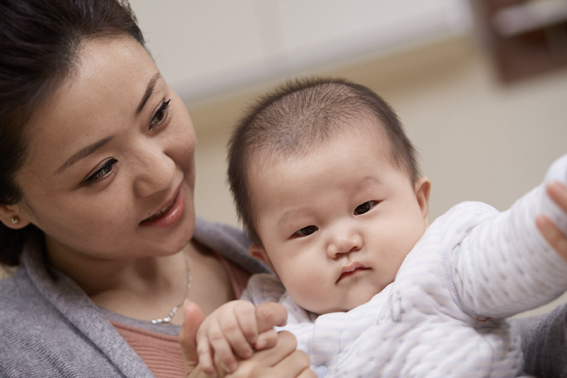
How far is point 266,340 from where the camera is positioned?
0.78 m

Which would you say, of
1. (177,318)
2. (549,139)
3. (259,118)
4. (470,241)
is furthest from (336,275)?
(549,139)

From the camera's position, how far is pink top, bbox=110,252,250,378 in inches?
42.4

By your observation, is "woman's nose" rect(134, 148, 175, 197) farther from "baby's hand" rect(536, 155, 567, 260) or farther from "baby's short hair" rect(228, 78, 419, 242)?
"baby's hand" rect(536, 155, 567, 260)

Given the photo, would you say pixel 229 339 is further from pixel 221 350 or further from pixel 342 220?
pixel 342 220

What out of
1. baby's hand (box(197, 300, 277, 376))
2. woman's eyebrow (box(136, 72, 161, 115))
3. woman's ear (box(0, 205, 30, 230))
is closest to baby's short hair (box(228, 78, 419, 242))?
woman's eyebrow (box(136, 72, 161, 115))

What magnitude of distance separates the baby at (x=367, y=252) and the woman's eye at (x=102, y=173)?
0.25 meters

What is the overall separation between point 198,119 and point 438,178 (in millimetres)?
1241

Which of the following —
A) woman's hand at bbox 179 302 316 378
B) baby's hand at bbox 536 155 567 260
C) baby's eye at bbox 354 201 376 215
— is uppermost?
baby's hand at bbox 536 155 567 260

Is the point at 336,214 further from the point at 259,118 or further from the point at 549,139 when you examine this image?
the point at 549,139

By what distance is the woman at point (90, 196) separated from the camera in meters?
0.89

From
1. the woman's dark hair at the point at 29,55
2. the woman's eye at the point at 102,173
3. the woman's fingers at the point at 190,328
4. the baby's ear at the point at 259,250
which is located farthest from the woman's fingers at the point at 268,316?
the woman's dark hair at the point at 29,55

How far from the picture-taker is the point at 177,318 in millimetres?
1226

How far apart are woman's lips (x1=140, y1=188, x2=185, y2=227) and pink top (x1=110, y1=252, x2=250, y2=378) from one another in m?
0.24

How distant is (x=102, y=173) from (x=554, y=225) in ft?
2.51
